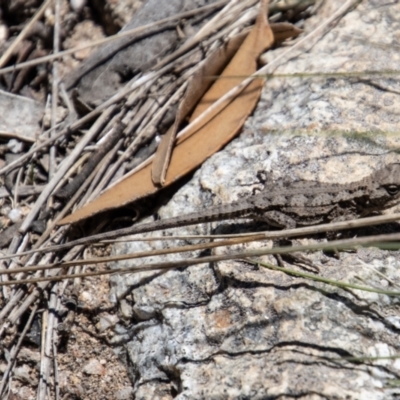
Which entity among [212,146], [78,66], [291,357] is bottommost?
[291,357]

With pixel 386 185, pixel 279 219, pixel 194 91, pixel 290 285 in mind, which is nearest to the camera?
pixel 290 285

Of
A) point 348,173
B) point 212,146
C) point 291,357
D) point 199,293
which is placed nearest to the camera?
point 291,357

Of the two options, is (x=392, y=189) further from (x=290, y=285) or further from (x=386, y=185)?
(x=290, y=285)

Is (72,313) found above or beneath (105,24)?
beneath

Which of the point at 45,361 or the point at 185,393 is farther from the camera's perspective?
the point at 45,361

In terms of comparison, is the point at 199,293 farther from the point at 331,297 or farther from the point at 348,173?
the point at 348,173

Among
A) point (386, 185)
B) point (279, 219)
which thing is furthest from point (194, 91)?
point (386, 185)

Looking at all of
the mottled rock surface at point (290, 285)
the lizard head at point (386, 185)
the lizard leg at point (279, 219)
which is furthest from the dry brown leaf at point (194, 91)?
the lizard head at point (386, 185)

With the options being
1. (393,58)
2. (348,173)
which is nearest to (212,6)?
(393,58)

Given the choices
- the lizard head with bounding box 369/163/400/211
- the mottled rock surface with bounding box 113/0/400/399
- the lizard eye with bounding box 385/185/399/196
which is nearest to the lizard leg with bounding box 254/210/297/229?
the mottled rock surface with bounding box 113/0/400/399
